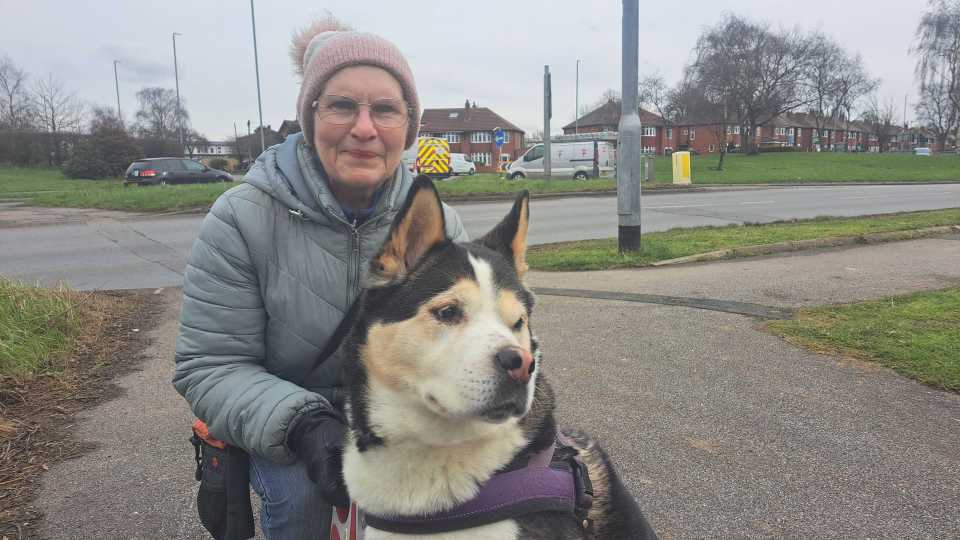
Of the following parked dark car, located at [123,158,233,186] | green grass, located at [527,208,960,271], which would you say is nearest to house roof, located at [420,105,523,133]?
parked dark car, located at [123,158,233,186]

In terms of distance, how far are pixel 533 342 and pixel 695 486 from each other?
5.77 feet

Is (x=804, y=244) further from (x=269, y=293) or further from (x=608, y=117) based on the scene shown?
(x=608, y=117)

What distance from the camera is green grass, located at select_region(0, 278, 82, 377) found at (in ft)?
14.8

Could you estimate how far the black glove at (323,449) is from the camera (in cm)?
222

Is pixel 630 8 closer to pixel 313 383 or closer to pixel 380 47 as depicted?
pixel 380 47

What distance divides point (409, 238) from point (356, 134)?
681 millimetres

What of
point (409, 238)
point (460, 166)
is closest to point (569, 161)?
point (460, 166)

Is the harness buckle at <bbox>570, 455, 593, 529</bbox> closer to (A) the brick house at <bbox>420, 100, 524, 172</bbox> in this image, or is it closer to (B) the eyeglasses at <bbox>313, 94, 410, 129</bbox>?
(B) the eyeglasses at <bbox>313, 94, 410, 129</bbox>

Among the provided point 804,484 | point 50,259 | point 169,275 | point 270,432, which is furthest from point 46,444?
point 50,259

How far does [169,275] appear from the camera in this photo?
9.41 meters

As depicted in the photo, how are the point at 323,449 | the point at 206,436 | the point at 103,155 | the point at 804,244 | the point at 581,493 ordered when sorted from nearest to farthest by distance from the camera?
the point at 581,493 → the point at 323,449 → the point at 206,436 → the point at 804,244 → the point at 103,155

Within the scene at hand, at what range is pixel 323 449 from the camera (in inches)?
87.7

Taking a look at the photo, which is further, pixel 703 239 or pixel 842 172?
pixel 842 172

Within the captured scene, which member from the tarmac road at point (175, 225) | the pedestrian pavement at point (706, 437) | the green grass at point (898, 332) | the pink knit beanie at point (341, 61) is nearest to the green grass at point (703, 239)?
the tarmac road at point (175, 225)
